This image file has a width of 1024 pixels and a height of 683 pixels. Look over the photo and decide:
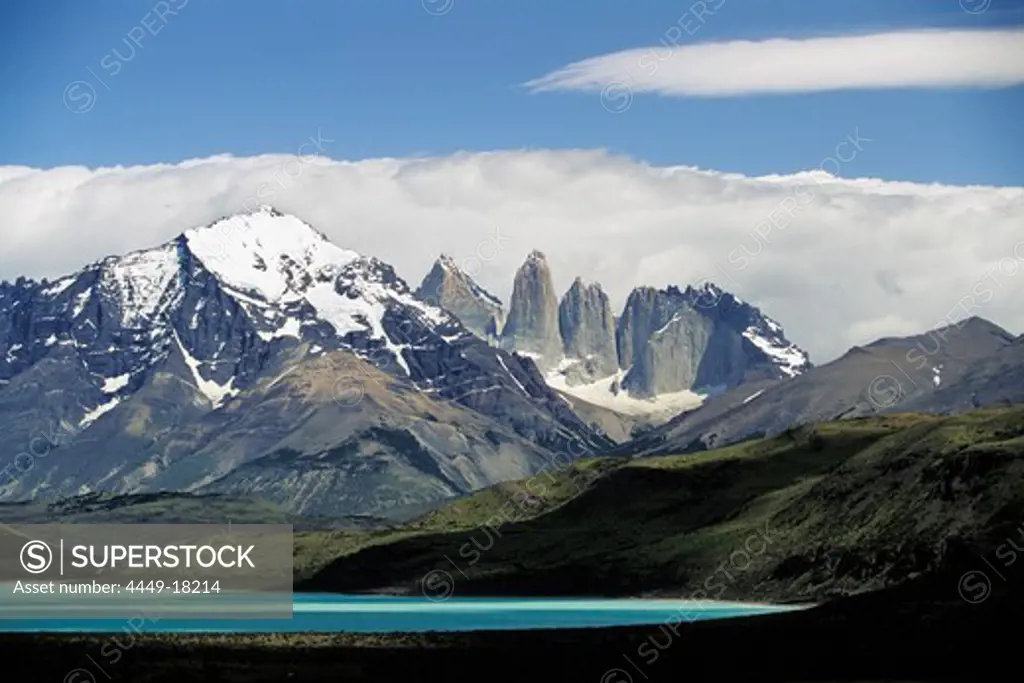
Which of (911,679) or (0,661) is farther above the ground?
(0,661)

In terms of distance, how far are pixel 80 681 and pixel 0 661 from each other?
1075cm

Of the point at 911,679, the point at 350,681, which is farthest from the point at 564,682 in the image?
the point at 911,679

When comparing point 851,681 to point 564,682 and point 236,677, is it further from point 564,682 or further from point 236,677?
point 236,677

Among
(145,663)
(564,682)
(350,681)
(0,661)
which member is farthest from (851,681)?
(0,661)

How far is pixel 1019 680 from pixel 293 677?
72.5 m

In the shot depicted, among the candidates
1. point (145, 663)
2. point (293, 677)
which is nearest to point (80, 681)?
point (145, 663)

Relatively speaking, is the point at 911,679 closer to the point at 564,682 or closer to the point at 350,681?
the point at 564,682

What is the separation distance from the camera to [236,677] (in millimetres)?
197375

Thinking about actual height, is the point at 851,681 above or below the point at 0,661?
below

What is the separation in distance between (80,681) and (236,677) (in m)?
15.3

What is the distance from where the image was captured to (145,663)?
19962 cm

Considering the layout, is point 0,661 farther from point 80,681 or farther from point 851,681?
point 851,681

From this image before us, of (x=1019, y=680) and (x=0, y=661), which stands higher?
(x=0, y=661)

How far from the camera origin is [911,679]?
200 meters
